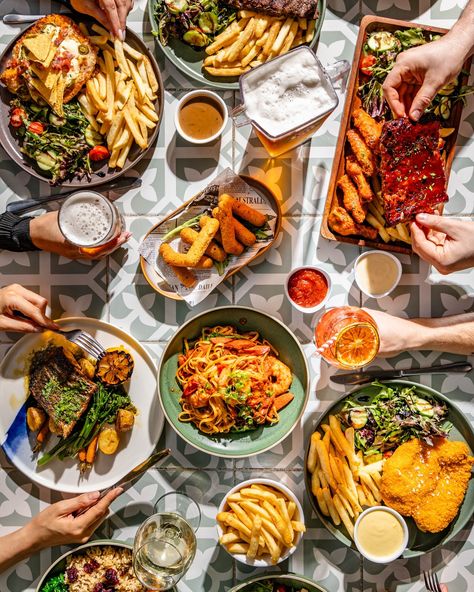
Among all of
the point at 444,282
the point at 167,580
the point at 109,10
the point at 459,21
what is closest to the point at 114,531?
the point at 167,580

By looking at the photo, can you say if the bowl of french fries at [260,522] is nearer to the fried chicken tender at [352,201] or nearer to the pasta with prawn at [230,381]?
the pasta with prawn at [230,381]

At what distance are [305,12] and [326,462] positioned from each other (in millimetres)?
2225

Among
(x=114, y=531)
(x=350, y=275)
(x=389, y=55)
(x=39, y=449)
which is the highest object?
(x=389, y=55)

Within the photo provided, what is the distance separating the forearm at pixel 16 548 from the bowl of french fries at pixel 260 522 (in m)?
0.98

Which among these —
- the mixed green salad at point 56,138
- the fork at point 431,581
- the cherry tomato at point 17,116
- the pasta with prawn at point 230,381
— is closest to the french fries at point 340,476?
the pasta with prawn at point 230,381

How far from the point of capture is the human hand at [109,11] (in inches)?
116

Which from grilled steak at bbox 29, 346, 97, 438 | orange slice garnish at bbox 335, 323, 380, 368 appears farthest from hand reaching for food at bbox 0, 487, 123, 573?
orange slice garnish at bbox 335, 323, 380, 368

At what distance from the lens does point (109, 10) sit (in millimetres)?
2939

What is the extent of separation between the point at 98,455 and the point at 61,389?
424mm

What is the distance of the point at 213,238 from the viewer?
3.07 m

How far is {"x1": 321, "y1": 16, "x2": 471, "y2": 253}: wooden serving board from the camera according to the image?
3.07m

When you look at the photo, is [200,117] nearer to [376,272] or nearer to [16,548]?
[376,272]

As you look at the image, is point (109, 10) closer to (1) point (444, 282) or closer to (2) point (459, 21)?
(2) point (459, 21)

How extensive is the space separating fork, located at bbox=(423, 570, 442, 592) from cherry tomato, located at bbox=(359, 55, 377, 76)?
2.68 meters
